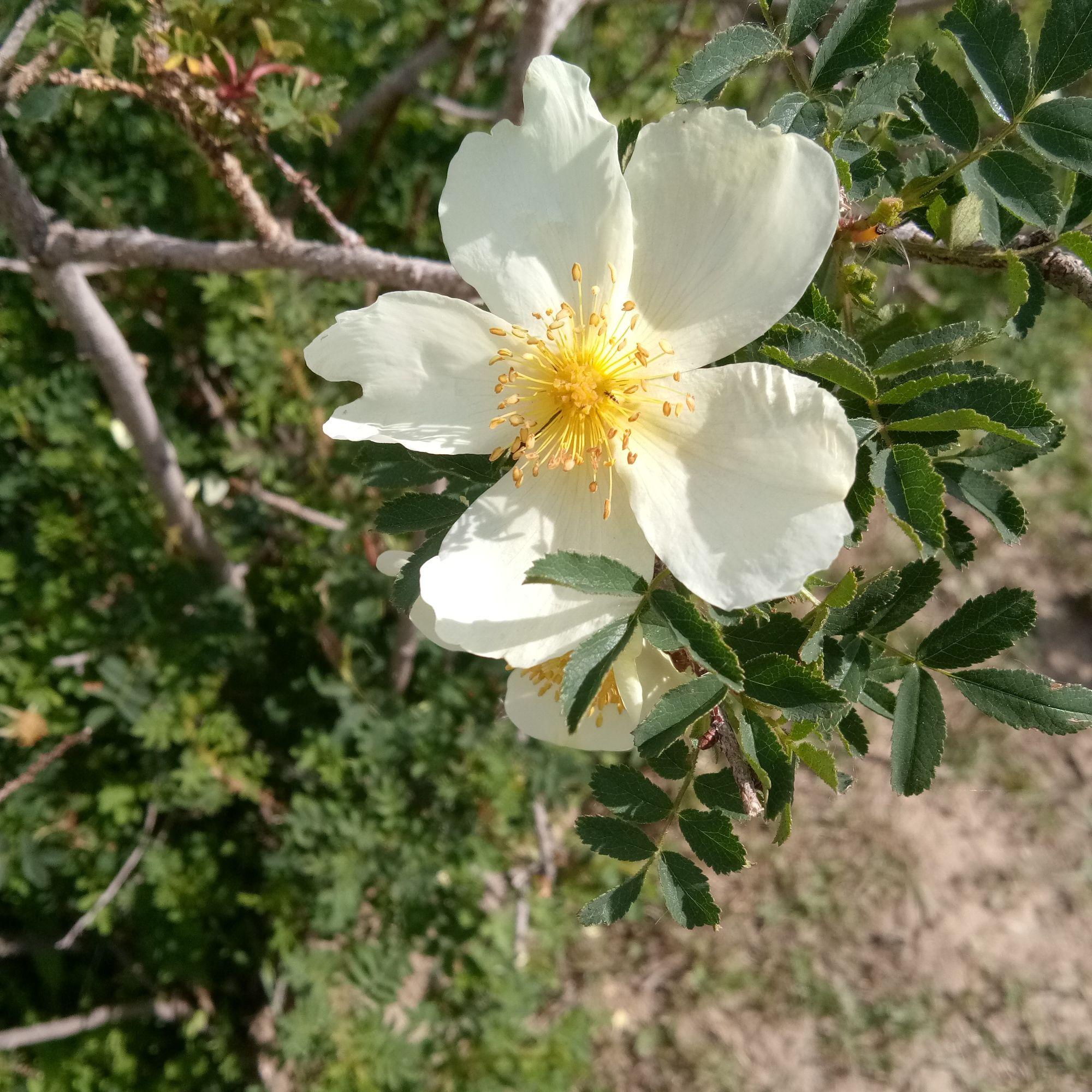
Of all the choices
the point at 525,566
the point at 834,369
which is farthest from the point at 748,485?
the point at 525,566

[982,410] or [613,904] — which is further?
[613,904]

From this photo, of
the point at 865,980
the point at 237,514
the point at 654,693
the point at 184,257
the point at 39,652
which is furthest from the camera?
the point at 865,980

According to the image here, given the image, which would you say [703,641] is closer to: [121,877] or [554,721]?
[554,721]

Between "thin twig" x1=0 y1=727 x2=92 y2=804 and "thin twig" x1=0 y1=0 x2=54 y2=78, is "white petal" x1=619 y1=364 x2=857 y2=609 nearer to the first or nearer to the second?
"thin twig" x1=0 y1=0 x2=54 y2=78

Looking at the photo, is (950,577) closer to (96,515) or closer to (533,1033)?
(533,1033)

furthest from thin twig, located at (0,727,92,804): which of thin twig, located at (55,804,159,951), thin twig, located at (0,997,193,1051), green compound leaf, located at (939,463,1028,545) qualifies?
green compound leaf, located at (939,463,1028,545)

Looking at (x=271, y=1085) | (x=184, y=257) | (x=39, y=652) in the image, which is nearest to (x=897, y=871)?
(x=271, y=1085)

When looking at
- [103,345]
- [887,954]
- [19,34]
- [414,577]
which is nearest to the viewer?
[414,577]
